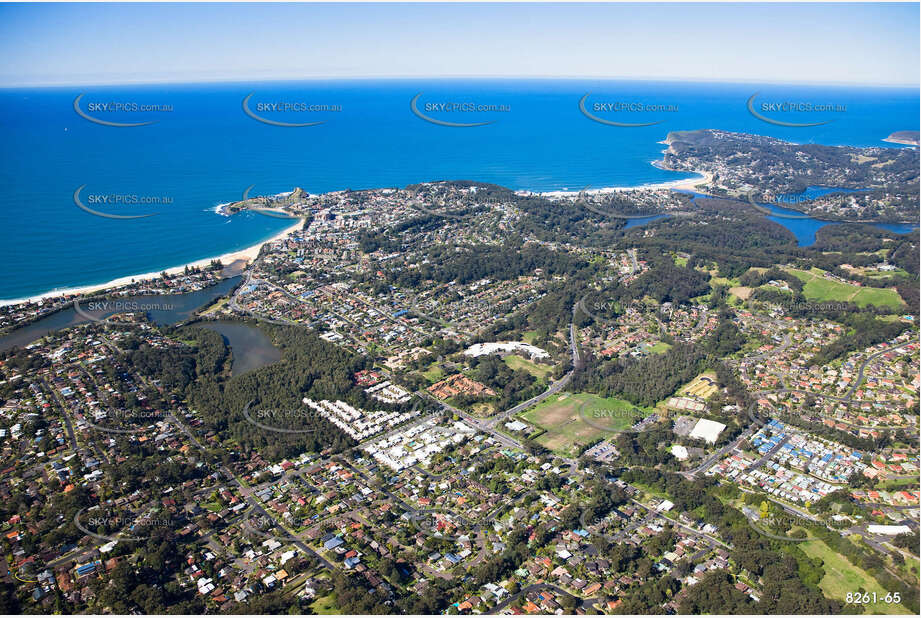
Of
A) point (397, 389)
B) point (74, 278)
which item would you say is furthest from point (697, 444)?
point (74, 278)

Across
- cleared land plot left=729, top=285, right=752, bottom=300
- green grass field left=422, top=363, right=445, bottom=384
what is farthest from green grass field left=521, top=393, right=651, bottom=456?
cleared land plot left=729, top=285, right=752, bottom=300

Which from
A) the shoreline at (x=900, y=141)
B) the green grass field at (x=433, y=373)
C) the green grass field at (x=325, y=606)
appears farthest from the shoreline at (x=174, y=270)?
the shoreline at (x=900, y=141)

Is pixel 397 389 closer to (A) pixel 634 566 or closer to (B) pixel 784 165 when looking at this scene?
(A) pixel 634 566

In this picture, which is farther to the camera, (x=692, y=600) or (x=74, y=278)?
(x=74, y=278)

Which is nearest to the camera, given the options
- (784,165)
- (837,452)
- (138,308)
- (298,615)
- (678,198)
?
(298,615)

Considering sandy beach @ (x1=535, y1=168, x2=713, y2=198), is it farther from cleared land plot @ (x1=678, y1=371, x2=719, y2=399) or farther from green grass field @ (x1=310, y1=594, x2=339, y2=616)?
green grass field @ (x1=310, y1=594, x2=339, y2=616)

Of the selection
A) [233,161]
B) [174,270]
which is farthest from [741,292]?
[233,161]
